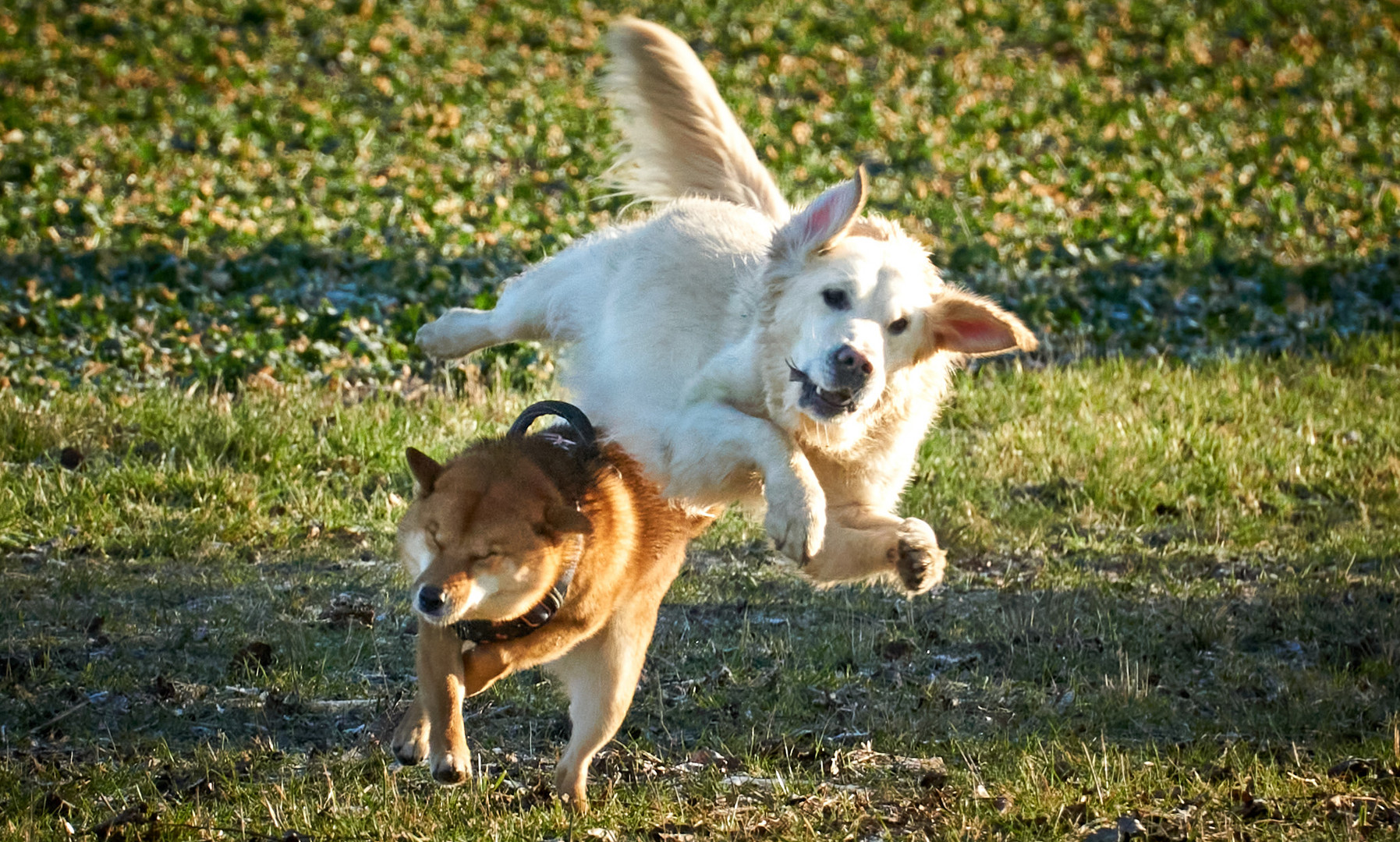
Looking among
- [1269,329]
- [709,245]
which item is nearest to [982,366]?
[1269,329]

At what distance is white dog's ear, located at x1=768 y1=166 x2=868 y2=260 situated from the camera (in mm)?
4426

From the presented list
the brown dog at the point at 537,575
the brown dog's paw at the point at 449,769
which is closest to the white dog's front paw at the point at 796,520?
the brown dog at the point at 537,575

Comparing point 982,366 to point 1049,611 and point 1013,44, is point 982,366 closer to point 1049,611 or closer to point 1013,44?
point 1049,611

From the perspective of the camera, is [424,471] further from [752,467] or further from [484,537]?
[752,467]

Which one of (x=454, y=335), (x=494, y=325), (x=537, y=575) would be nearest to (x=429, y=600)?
(x=537, y=575)

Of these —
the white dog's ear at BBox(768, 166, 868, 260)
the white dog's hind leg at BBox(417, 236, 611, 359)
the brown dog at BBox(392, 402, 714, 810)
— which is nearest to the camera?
the brown dog at BBox(392, 402, 714, 810)

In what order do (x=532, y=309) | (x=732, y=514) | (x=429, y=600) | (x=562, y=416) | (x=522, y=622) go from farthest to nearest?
(x=732, y=514)
(x=532, y=309)
(x=562, y=416)
(x=522, y=622)
(x=429, y=600)

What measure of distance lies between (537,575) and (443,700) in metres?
0.45

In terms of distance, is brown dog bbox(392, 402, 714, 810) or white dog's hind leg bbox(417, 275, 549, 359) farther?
white dog's hind leg bbox(417, 275, 549, 359)

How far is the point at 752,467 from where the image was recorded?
177 inches

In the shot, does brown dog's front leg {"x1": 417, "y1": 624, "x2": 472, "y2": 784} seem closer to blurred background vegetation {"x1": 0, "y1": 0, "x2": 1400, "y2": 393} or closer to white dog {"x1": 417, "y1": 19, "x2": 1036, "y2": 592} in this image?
white dog {"x1": 417, "y1": 19, "x2": 1036, "y2": 592}

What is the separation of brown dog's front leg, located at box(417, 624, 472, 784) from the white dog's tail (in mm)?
2614

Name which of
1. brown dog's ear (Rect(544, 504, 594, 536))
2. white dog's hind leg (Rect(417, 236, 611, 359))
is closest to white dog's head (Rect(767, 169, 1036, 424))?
brown dog's ear (Rect(544, 504, 594, 536))

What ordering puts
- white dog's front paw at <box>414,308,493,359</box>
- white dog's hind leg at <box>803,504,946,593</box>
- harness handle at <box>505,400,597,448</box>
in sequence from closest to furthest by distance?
white dog's hind leg at <box>803,504,946,593</box>, harness handle at <box>505,400,597,448</box>, white dog's front paw at <box>414,308,493,359</box>
